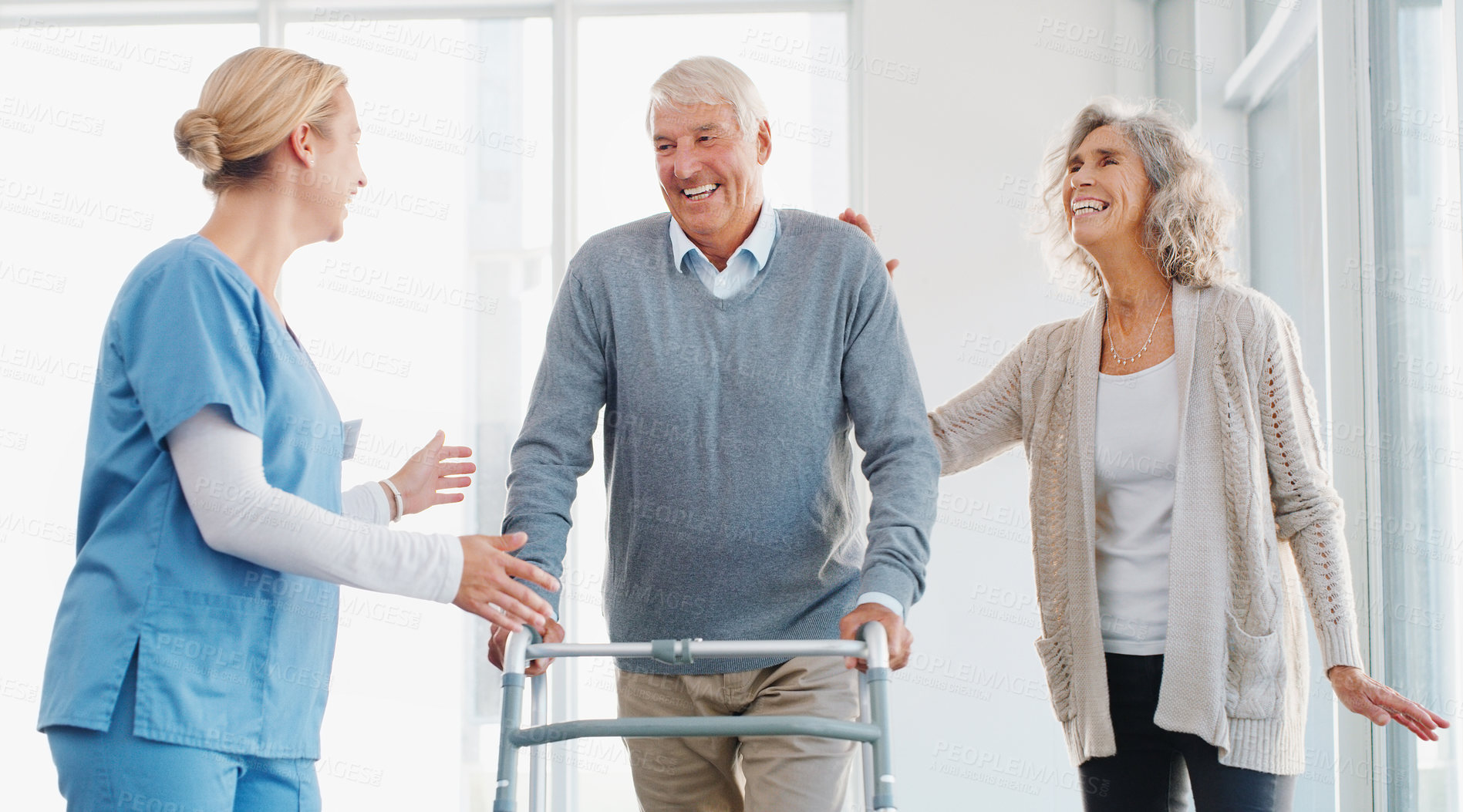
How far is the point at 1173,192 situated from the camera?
1897 mm

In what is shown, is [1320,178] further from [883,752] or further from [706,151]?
[883,752]

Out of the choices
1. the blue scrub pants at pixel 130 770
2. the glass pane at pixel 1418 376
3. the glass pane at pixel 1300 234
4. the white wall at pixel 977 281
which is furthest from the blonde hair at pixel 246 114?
the white wall at pixel 977 281

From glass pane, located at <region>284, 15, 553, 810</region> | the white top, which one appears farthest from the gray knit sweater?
glass pane, located at <region>284, 15, 553, 810</region>

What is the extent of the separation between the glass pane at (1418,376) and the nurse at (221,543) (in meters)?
1.83

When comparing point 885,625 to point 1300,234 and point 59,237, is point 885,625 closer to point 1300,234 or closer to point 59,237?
point 1300,234

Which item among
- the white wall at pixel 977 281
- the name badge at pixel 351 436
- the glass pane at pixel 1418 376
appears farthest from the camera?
the white wall at pixel 977 281

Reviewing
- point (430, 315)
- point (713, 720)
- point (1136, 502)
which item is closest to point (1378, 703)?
point (1136, 502)

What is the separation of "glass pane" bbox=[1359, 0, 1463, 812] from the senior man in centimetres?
126

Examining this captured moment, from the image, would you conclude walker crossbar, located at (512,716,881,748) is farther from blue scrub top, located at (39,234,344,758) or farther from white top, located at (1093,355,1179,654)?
white top, located at (1093,355,1179,654)

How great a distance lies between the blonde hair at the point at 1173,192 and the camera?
73.6 inches

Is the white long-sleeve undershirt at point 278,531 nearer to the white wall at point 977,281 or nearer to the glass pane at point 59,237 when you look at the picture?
the white wall at point 977,281

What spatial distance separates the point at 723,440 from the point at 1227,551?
77 cm

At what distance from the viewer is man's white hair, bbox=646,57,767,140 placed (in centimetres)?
171

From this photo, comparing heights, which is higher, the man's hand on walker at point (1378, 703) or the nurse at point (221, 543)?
the nurse at point (221, 543)
